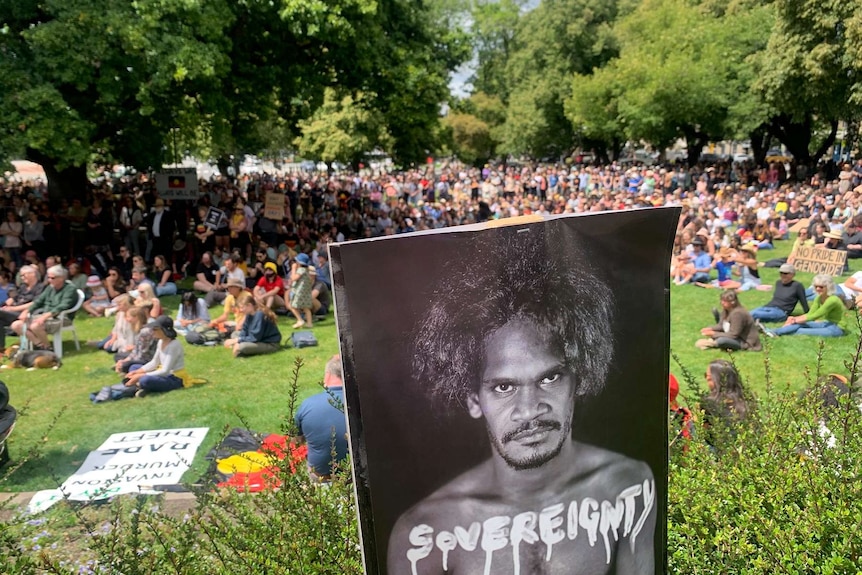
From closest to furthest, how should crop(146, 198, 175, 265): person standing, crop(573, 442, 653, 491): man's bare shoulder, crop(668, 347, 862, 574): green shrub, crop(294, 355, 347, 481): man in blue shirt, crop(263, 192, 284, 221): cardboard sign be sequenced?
Result: crop(573, 442, 653, 491): man's bare shoulder < crop(668, 347, 862, 574): green shrub < crop(294, 355, 347, 481): man in blue shirt < crop(146, 198, 175, 265): person standing < crop(263, 192, 284, 221): cardboard sign

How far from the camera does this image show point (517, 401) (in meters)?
2.33

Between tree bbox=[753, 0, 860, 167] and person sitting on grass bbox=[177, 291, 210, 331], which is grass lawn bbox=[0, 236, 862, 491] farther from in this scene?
tree bbox=[753, 0, 860, 167]

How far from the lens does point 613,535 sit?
8.58ft

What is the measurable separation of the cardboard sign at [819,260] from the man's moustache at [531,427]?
13158 millimetres

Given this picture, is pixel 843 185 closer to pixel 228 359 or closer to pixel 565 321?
pixel 228 359

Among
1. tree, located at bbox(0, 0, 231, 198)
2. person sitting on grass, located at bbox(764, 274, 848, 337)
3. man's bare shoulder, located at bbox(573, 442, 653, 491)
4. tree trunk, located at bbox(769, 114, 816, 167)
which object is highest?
tree, located at bbox(0, 0, 231, 198)

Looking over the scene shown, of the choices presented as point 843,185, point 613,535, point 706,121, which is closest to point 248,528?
point 613,535

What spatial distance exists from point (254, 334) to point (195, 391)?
65.9 inches

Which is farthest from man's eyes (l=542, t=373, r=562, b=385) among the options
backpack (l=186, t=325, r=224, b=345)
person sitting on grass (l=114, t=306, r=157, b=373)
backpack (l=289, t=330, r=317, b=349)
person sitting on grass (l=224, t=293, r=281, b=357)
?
backpack (l=186, t=325, r=224, b=345)

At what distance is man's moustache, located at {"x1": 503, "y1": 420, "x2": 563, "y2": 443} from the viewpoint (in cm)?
233

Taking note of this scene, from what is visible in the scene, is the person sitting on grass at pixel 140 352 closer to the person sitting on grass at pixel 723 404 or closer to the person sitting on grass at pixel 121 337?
the person sitting on grass at pixel 121 337

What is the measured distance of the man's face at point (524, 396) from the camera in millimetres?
2293

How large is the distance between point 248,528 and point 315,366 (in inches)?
236

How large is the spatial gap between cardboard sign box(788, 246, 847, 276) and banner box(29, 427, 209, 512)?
11910mm
